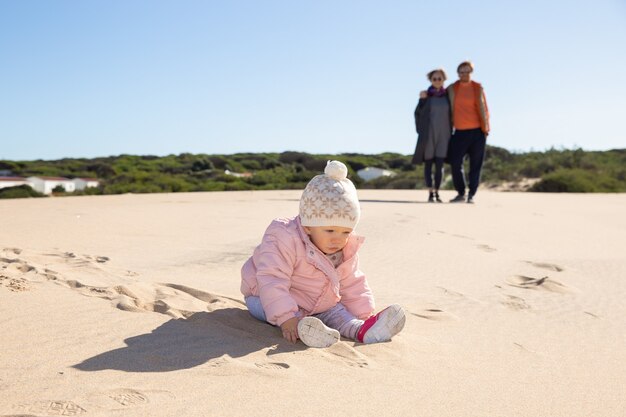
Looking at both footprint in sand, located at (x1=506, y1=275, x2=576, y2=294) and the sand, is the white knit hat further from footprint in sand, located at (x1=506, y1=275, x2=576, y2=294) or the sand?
footprint in sand, located at (x1=506, y1=275, x2=576, y2=294)

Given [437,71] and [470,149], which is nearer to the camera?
[437,71]

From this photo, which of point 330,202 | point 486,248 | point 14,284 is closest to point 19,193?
point 486,248

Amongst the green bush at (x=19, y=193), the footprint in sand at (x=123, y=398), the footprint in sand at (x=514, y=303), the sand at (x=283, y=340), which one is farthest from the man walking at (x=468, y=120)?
the green bush at (x=19, y=193)

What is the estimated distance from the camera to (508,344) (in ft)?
10.2

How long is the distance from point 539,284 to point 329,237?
2.28 meters

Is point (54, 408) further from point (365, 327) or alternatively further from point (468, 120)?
point (468, 120)

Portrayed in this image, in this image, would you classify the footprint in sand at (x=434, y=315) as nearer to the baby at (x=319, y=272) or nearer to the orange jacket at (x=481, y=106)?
the baby at (x=319, y=272)

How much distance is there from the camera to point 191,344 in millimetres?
2611

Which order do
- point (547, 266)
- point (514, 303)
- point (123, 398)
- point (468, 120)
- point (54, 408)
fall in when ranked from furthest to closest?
point (468, 120)
point (547, 266)
point (514, 303)
point (123, 398)
point (54, 408)

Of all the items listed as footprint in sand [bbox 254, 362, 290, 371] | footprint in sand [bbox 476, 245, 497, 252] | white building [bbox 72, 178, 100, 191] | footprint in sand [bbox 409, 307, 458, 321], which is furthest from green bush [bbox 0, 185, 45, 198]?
footprint in sand [bbox 254, 362, 290, 371]

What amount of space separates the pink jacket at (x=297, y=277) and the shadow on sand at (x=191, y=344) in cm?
17

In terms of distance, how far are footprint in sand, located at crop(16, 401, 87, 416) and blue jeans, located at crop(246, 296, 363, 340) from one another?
1338 mm

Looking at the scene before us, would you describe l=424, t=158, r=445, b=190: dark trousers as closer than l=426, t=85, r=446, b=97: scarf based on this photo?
No

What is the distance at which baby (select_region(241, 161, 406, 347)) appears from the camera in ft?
9.58
